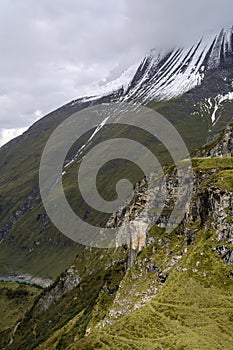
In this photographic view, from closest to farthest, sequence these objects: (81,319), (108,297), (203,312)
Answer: (203,312)
(108,297)
(81,319)

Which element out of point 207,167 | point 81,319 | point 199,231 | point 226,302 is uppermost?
point 207,167

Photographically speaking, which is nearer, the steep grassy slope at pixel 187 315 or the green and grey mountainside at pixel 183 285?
the steep grassy slope at pixel 187 315

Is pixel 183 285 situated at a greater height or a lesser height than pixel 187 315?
greater

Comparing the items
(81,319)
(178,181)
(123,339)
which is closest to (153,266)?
(123,339)

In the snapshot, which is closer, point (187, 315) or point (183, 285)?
point (187, 315)

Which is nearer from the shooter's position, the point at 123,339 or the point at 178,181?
the point at 123,339

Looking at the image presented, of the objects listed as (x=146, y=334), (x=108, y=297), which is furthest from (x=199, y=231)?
(x=108, y=297)

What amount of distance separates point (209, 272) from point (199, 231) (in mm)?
17784

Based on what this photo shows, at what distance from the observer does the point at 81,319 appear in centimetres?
15588

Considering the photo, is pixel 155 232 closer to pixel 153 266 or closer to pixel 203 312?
pixel 153 266

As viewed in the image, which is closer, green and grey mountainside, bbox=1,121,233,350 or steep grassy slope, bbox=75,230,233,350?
steep grassy slope, bbox=75,230,233,350

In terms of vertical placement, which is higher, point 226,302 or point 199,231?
point 199,231

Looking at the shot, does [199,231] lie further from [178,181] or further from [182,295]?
[178,181]

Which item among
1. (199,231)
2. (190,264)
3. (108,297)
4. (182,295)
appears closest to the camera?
(182,295)
